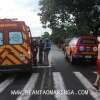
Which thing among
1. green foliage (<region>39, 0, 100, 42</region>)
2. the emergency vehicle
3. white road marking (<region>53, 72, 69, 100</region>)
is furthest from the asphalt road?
green foliage (<region>39, 0, 100, 42</region>)

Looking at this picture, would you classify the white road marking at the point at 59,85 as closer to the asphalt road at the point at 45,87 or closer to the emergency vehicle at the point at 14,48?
the asphalt road at the point at 45,87

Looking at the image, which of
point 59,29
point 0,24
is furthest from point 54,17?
point 0,24

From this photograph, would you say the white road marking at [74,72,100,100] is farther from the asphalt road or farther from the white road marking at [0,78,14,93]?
the white road marking at [0,78,14,93]

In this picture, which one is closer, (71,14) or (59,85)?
(59,85)

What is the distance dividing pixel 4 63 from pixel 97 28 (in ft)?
81.4

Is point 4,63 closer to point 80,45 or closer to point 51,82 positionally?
point 51,82

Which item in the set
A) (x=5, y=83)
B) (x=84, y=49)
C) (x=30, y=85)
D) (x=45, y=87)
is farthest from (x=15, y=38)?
(x=84, y=49)

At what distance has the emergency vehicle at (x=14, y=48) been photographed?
1800 centimetres

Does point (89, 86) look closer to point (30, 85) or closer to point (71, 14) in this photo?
point (30, 85)

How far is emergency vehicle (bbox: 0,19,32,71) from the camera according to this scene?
18000 mm

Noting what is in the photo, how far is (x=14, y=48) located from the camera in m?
18.1

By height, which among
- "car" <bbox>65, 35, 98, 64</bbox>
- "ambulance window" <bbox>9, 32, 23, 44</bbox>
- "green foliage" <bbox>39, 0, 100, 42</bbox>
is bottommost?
"car" <bbox>65, 35, 98, 64</bbox>

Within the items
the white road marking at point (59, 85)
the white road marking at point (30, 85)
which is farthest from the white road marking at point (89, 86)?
the white road marking at point (30, 85)

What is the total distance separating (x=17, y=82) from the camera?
16734 mm
